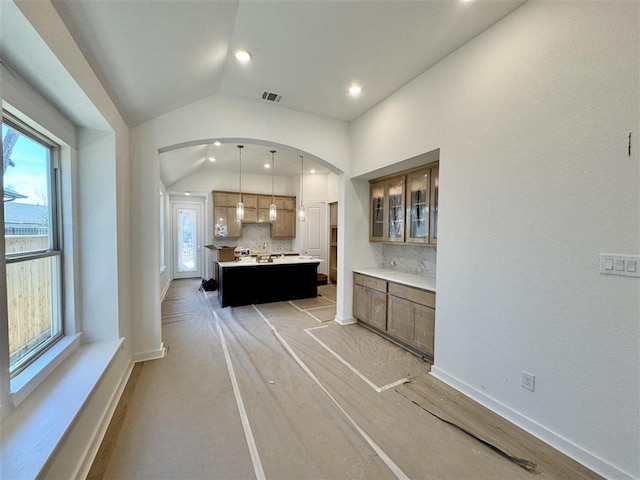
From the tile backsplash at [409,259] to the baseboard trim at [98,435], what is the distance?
137 inches

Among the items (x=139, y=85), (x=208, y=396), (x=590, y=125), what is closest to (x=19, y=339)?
(x=208, y=396)

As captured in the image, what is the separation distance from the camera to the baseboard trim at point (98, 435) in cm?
146

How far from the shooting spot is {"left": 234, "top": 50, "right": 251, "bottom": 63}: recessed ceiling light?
2.38 m

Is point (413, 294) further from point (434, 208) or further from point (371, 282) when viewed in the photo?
point (434, 208)

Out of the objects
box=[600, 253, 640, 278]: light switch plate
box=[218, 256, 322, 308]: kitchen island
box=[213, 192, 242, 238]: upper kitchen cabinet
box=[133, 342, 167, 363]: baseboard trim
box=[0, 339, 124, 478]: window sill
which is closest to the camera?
box=[0, 339, 124, 478]: window sill

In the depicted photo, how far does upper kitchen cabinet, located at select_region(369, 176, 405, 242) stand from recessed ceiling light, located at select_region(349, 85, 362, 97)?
119cm

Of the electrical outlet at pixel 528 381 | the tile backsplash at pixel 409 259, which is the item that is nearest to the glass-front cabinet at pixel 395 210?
the tile backsplash at pixel 409 259

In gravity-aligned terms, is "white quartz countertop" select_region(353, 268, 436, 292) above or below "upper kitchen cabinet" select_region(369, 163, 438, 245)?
below

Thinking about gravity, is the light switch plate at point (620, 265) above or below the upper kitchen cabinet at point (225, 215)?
below

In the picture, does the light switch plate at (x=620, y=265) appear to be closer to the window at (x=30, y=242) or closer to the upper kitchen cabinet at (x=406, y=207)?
the upper kitchen cabinet at (x=406, y=207)

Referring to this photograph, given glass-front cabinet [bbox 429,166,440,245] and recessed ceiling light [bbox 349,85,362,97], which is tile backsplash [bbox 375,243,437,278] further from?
recessed ceiling light [bbox 349,85,362,97]

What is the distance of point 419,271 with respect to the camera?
362cm

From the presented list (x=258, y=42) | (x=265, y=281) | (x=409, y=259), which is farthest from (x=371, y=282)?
(x=258, y=42)

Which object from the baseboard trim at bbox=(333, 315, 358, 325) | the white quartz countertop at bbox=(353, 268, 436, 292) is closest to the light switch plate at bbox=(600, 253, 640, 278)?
the white quartz countertop at bbox=(353, 268, 436, 292)
